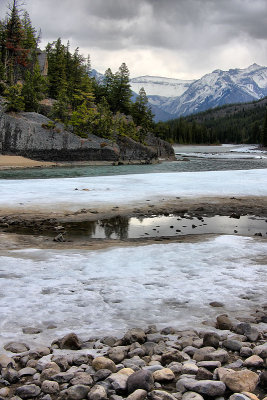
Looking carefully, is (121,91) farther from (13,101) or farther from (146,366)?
(146,366)

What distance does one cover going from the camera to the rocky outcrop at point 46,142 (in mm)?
44812

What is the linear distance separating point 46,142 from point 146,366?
44728 mm

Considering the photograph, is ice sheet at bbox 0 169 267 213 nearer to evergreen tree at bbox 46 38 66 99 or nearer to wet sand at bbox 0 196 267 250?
wet sand at bbox 0 196 267 250

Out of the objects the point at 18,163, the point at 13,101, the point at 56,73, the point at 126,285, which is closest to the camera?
the point at 126,285

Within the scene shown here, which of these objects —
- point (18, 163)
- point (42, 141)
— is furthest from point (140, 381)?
point (42, 141)

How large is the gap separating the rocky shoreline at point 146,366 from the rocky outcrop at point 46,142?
1701 inches

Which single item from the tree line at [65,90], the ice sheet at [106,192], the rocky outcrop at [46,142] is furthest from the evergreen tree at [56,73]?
the ice sheet at [106,192]

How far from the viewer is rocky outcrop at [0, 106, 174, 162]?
44812 millimetres

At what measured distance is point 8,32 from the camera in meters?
57.6

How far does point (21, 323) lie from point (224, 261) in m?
4.70

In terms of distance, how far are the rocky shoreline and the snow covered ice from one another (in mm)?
318

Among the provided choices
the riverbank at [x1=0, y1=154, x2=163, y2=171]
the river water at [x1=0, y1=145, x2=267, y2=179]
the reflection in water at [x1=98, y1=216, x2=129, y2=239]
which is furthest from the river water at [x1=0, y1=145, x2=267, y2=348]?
the riverbank at [x1=0, y1=154, x2=163, y2=171]

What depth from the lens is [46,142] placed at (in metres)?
46.2

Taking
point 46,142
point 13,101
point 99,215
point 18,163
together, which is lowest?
point 99,215
